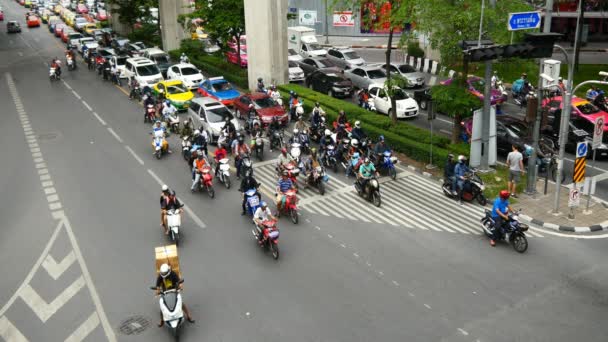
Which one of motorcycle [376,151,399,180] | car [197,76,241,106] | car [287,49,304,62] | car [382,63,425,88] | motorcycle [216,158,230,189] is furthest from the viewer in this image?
car [287,49,304,62]

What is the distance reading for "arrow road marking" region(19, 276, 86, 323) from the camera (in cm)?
1352

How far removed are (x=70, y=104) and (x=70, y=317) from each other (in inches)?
958

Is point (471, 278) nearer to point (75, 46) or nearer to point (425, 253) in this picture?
point (425, 253)

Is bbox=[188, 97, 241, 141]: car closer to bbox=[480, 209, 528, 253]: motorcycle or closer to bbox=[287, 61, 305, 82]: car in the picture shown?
bbox=[287, 61, 305, 82]: car

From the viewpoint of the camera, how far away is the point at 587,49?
47.1 meters

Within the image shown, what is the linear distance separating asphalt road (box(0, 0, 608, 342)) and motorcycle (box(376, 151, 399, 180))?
1.69 feet

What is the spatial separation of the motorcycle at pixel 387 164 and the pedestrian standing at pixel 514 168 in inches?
163

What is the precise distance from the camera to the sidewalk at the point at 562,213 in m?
17.3

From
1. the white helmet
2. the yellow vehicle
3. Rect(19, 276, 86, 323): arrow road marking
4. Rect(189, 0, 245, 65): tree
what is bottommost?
Rect(19, 276, 86, 323): arrow road marking

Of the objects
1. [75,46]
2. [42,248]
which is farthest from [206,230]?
[75,46]

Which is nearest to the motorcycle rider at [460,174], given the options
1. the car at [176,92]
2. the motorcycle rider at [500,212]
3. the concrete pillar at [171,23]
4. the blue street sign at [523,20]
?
the motorcycle rider at [500,212]

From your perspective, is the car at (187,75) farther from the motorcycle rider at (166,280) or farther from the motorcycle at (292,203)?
the motorcycle rider at (166,280)

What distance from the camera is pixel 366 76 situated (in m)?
34.4

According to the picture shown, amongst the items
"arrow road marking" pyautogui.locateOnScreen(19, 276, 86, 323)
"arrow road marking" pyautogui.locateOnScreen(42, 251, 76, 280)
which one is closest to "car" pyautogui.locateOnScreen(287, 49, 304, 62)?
"arrow road marking" pyautogui.locateOnScreen(42, 251, 76, 280)
